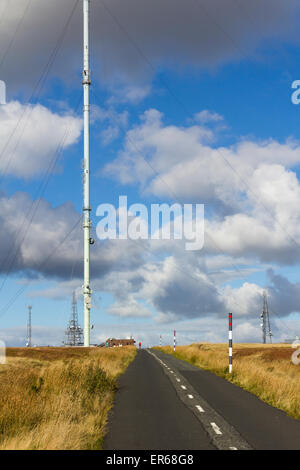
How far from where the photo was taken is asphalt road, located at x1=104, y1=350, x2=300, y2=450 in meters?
9.21

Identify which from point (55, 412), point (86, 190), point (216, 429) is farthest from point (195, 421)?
point (86, 190)

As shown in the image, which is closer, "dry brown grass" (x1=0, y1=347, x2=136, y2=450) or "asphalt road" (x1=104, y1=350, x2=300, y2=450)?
"dry brown grass" (x1=0, y1=347, x2=136, y2=450)

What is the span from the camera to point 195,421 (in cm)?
1155

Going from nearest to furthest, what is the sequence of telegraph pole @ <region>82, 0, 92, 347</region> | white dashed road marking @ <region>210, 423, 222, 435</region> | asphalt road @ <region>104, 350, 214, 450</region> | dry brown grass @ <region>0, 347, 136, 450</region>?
dry brown grass @ <region>0, 347, 136, 450</region>
asphalt road @ <region>104, 350, 214, 450</region>
white dashed road marking @ <region>210, 423, 222, 435</region>
telegraph pole @ <region>82, 0, 92, 347</region>

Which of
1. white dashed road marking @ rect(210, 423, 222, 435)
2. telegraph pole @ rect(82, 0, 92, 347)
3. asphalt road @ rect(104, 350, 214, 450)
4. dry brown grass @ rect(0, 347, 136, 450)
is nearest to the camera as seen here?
dry brown grass @ rect(0, 347, 136, 450)

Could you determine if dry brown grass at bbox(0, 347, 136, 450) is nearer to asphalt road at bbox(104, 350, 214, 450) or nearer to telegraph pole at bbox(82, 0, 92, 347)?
asphalt road at bbox(104, 350, 214, 450)

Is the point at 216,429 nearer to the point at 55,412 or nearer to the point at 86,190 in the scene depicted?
the point at 55,412

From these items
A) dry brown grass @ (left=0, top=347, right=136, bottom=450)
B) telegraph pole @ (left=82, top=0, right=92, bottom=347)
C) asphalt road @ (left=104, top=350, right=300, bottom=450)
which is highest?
telegraph pole @ (left=82, top=0, right=92, bottom=347)

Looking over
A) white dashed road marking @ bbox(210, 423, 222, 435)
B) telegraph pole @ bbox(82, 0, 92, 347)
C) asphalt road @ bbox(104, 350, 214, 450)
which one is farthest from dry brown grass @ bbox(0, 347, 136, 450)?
telegraph pole @ bbox(82, 0, 92, 347)

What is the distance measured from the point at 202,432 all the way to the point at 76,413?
2994mm

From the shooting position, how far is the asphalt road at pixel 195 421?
9.21 m
